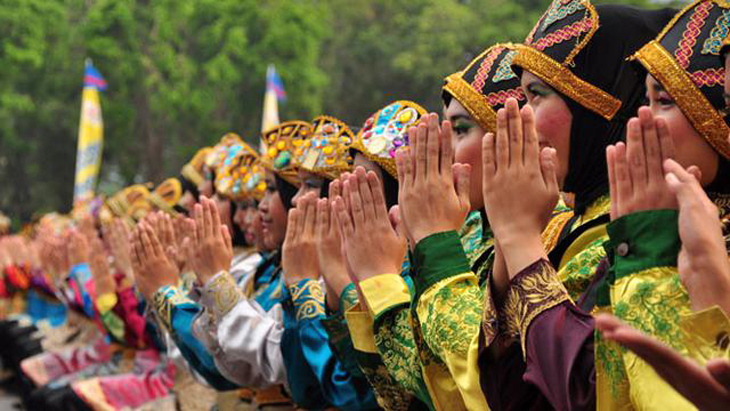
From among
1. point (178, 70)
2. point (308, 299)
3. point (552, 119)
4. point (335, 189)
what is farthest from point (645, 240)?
point (178, 70)

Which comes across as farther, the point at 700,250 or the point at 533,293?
the point at 533,293

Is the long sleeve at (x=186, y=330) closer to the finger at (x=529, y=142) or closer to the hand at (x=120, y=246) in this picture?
the hand at (x=120, y=246)

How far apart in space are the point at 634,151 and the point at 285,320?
2.45 m

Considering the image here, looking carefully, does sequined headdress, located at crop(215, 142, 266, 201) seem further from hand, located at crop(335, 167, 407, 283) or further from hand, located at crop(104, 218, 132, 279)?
hand, located at crop(335, 167, 407, 283)

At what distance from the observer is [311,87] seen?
1236 inches

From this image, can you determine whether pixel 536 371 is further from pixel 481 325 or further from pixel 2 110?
pixel 2 110

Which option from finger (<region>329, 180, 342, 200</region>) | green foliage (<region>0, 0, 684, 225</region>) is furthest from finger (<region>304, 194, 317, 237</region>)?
green foliage (<region>0, 0, 684, 225</region>)

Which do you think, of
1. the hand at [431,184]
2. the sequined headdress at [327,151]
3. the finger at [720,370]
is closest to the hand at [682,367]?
the finger at [720,370]

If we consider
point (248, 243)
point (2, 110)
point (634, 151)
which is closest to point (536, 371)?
point (634, 151)


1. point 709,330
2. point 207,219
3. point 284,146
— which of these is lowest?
point 207,219

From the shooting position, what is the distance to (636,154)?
6.94ft

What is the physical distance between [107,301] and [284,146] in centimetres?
237

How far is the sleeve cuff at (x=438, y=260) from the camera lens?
277cm

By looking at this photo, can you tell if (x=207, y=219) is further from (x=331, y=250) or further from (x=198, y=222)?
(x=331, y=250)
